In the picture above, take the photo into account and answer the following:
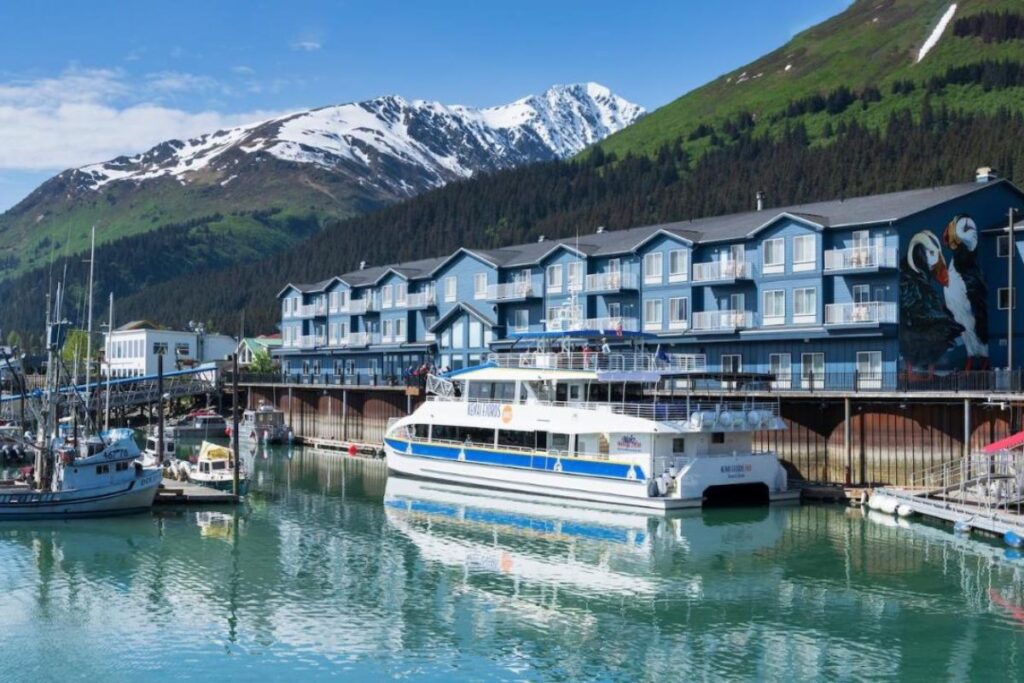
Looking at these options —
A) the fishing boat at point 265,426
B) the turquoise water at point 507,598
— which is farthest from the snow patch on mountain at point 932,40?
the turquoise water at point 507,598

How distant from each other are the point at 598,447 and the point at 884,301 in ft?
57.3

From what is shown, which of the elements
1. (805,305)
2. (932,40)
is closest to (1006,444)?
(805,305)

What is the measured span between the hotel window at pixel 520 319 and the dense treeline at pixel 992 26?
13957cm

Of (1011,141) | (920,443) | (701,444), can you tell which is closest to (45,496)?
(701,444)

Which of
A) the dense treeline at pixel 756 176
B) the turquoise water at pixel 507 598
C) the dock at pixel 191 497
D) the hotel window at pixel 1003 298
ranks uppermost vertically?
the dense treeline at pixel 756 176

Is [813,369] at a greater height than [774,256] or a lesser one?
lesser

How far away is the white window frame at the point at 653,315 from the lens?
215ft

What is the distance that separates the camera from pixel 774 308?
59000 mm

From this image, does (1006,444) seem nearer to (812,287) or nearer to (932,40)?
(812,287)

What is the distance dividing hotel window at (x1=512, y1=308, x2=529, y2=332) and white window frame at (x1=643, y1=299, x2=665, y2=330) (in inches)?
459

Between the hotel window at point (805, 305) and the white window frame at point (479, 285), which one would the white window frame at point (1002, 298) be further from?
the white window frame at point (479, 285)

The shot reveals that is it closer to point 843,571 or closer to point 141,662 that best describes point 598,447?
point 843,571

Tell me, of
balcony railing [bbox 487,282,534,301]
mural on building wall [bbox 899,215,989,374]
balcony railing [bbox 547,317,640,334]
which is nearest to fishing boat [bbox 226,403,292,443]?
balcony railing [bbox 487,282,534,301]

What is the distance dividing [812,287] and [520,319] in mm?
24900
